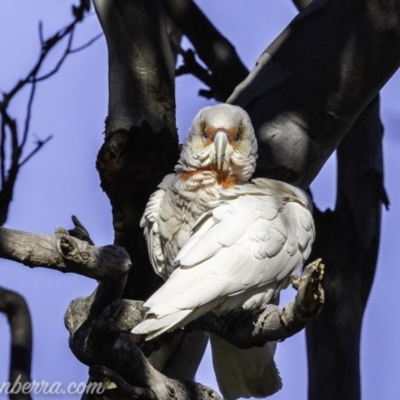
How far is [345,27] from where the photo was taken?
4961 mm

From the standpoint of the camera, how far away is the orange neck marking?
4.43 meters

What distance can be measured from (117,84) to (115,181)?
58cm

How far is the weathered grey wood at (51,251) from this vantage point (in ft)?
10.7

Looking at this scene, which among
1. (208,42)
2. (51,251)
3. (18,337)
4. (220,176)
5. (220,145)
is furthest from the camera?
(208,42)

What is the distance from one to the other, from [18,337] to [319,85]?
2.30m

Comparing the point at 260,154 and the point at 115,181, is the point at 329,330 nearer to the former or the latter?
the point at 260,154

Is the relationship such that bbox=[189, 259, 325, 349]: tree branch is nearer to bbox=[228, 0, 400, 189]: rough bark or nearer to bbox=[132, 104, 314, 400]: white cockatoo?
bbox=[132, 104, 314, 400]: white cockatoo

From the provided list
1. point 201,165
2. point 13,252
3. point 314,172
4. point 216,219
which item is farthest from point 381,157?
point 13,252

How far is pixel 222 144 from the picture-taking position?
4367 millimetres

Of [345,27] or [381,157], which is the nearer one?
[345,27]

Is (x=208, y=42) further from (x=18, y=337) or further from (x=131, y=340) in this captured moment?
(x=131, y=340)

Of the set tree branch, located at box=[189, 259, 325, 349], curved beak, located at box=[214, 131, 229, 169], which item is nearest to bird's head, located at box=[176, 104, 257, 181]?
curved beak, located at box=[214, 131, 229, 169]

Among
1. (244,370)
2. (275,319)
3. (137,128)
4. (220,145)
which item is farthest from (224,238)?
(137,128)

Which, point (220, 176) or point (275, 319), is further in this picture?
point (220, 176)
